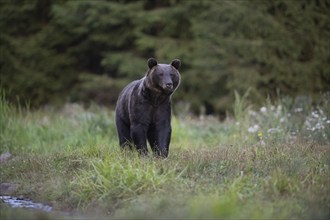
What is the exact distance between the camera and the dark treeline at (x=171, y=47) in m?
17.0

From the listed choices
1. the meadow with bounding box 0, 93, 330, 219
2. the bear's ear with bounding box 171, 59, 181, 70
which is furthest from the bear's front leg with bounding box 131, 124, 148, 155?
the bear's ear with bounding box 171, 59, 181, 70

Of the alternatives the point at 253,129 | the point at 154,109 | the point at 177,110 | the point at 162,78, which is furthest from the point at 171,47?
the point at 162,78

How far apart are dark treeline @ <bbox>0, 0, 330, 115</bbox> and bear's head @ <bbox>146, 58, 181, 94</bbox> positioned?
21.9ft

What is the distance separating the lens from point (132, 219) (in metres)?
5.82

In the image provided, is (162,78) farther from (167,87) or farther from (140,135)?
(140,135)

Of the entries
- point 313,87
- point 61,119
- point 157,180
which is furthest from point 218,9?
point 157,180

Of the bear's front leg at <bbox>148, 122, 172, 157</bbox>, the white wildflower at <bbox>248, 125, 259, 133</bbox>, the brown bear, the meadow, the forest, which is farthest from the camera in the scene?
the white wildflower at <bbox>248, 125, 259, 133</bbox>

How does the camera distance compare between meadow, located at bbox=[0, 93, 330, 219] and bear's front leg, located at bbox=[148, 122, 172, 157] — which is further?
bear's front leg, located at bbox=[148, 122, 172, 157]

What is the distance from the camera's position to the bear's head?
7.98m

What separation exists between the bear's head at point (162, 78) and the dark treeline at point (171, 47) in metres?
6.67

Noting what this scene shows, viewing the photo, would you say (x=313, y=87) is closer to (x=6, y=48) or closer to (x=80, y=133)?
(x=80, y=133)

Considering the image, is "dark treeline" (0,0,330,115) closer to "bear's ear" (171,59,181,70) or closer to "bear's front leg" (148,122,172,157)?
"bear's ear" (171,59,181,70)

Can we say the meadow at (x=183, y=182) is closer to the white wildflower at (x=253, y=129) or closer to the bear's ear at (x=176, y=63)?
the white wildflower at (x=253, y=129)

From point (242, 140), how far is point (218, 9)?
782cm
